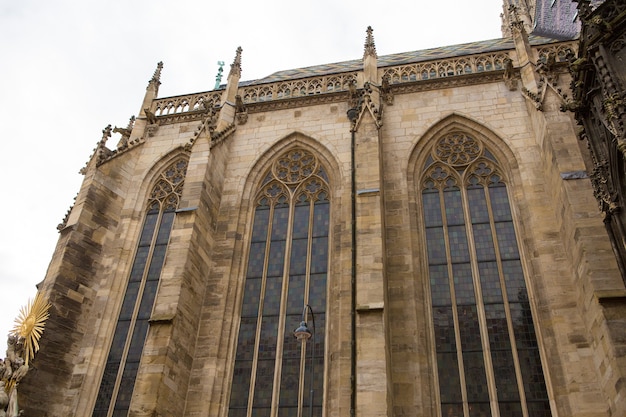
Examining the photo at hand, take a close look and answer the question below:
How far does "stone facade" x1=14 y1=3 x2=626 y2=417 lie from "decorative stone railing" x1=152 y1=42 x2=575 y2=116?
0.06 meters

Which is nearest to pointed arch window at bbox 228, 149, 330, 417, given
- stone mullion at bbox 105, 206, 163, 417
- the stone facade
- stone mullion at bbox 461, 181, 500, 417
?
the stone facade

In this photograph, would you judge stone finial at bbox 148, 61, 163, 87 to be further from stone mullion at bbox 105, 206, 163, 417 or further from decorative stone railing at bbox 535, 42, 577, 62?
decorative stone railing at bbox 535, 42, 577, 62

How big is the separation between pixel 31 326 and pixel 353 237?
7365 mm

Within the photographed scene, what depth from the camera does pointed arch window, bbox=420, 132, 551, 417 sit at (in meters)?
10.4

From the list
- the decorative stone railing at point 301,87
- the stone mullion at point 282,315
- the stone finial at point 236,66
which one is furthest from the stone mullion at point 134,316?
the stone finial at point 236,66

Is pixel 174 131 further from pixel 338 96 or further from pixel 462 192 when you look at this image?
pixel 462 192

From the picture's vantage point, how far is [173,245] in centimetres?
1216

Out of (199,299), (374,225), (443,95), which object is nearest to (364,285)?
(374,225)

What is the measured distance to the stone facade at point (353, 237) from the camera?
1007 centimetres

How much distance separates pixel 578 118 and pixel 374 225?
438 cm

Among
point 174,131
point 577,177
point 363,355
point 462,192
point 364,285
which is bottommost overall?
point 363,355

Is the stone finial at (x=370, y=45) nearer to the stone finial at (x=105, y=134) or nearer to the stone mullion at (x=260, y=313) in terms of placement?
the stone mullion at (x=260, y=313)

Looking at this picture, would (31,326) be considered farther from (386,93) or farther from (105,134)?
(386,93)

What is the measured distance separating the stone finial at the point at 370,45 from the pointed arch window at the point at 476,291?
414 centimetres
